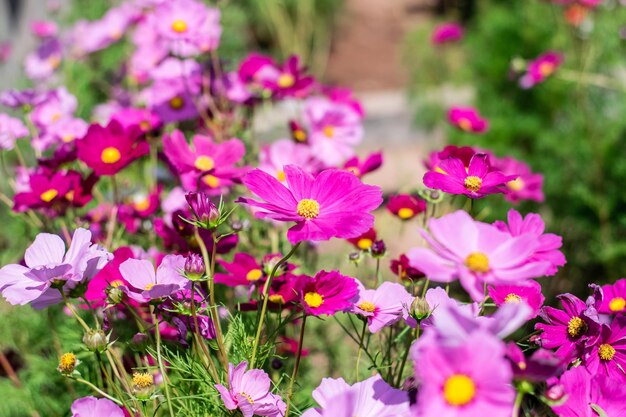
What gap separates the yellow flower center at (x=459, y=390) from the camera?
1.35ft

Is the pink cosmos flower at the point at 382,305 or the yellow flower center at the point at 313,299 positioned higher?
the yellow flower center at the point at 313,299

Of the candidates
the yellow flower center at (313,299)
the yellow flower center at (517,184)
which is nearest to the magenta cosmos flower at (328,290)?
the yellow flower center at (313,299)

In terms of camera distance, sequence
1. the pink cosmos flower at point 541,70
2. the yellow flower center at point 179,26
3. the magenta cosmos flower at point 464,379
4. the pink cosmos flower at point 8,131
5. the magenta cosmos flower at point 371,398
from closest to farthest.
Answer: the magenta cosmos flower at point 464,379
the magenta cosmos flower at point 371,398
the pink cosmos flower at point 8,131
the yellow flower center at point 179,26
the pink cosmos flower at point 541,70

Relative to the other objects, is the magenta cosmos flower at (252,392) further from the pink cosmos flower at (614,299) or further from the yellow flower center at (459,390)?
the pink cosmos flower at (614,299)

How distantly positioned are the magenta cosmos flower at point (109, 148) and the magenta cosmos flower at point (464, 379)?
1.82 ft

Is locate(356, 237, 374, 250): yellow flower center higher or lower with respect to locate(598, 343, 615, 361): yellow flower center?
higher

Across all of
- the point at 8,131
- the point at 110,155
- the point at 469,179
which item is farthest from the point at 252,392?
the point at 8,131

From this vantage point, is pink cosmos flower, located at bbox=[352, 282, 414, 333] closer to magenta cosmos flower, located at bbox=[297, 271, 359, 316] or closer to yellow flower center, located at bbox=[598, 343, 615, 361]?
magenta cosmos flower, located at bbox=[297, 271, 359, 316]

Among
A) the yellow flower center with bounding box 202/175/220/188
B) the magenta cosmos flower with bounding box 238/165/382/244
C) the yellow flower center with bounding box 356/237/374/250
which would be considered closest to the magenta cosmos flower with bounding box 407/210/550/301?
the magenta cosmos flower with bounding box 238/165/382/244

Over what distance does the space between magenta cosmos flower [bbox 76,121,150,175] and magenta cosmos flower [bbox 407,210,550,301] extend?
0.49m

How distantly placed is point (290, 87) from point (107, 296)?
63cm

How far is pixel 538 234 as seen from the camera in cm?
65

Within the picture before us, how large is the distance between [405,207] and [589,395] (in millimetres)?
384

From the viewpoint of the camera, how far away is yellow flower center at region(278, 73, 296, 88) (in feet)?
3.95
